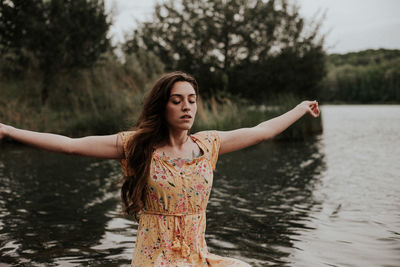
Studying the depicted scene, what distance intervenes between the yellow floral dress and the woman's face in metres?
0.22

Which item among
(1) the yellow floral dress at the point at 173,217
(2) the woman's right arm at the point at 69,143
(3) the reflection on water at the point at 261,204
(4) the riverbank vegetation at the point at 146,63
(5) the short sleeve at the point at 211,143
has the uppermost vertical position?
(4) the riverbank vegetation at the point at 146,63

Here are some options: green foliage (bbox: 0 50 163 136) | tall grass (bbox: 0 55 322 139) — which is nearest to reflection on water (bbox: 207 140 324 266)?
tall grass (bbox: 0 55 322 139)

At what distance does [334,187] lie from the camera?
8445 mm

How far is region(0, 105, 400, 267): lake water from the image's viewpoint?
478cm

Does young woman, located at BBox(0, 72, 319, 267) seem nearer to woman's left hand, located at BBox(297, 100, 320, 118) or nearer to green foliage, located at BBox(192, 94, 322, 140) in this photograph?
woman's left hand, located at BBox(297, 100, 320, 118)

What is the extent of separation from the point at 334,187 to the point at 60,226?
203 inches

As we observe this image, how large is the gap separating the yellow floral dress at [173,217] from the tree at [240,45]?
19.5 meters

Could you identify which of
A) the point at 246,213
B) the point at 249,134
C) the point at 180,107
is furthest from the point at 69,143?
the point at 246,213

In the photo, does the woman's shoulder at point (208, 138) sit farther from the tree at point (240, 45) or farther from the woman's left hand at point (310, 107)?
the tree at point (240, 45)

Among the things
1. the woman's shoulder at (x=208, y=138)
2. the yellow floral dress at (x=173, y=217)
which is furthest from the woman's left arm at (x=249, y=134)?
the yellow floral dress at (x=173, y=217)

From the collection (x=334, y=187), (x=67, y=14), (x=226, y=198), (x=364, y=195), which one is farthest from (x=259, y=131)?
(x=67, y=14)

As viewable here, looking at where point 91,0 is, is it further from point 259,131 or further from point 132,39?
point 259,131

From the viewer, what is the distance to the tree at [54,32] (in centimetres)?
1770

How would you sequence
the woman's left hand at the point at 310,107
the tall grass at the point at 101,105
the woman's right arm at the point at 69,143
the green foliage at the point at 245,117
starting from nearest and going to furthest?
the woman's right arm at the point at 69,143, the woman's left hand at the point at 310,107, the green foliage at the point at 245,117, the tall grass at the point at 101,105
